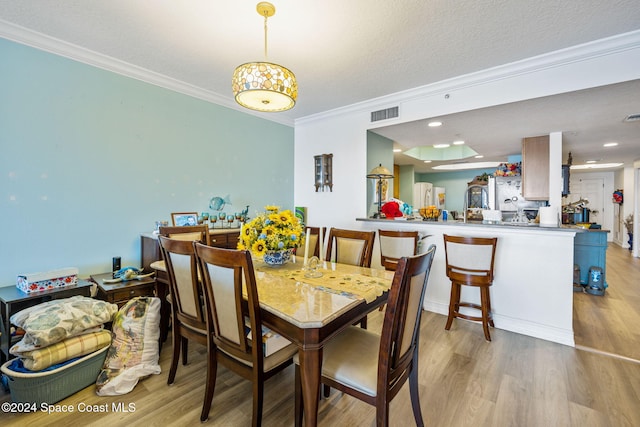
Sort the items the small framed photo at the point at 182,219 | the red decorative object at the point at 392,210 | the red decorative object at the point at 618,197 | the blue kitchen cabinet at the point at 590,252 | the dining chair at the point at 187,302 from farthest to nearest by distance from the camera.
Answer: the red decorative object at the point at 618,197
the blue kitchen cabinet at the point at 590,252
the red decorative object at the point at 392,210
the small framed photo at the point at 182,219
the dining chair at the point at 187,302

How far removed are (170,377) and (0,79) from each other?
107 inches

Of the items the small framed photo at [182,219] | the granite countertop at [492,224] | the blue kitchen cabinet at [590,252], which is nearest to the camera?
the granite countertop at [492,224]

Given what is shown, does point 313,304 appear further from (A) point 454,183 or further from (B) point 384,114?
(A) point 454,183

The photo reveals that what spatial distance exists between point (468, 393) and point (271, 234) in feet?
5.67

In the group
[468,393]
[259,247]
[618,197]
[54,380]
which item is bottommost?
[468,393]

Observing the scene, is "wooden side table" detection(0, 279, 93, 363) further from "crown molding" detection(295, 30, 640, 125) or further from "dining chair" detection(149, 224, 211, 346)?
"crown molding" detection(295, 30, 640, 125)

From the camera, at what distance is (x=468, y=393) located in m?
1.92

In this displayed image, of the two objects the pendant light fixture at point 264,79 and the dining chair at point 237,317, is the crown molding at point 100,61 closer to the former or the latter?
the pendant light fixture at point 264,79

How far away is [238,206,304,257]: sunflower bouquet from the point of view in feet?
6.64

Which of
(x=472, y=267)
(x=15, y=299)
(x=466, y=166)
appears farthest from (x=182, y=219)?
(x=466, y=166)

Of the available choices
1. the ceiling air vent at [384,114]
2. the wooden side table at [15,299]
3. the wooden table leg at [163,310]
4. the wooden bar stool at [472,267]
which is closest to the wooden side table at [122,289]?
the wooden side table at [15,299]

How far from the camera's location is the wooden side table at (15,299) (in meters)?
2.00

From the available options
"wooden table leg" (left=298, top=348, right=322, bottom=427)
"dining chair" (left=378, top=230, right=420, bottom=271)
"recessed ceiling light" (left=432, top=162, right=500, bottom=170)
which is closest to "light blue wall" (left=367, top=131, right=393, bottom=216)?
"dining chair" (left=378, top=230, right=420, bottom=271)

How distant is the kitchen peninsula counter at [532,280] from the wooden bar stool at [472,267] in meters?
0.23
